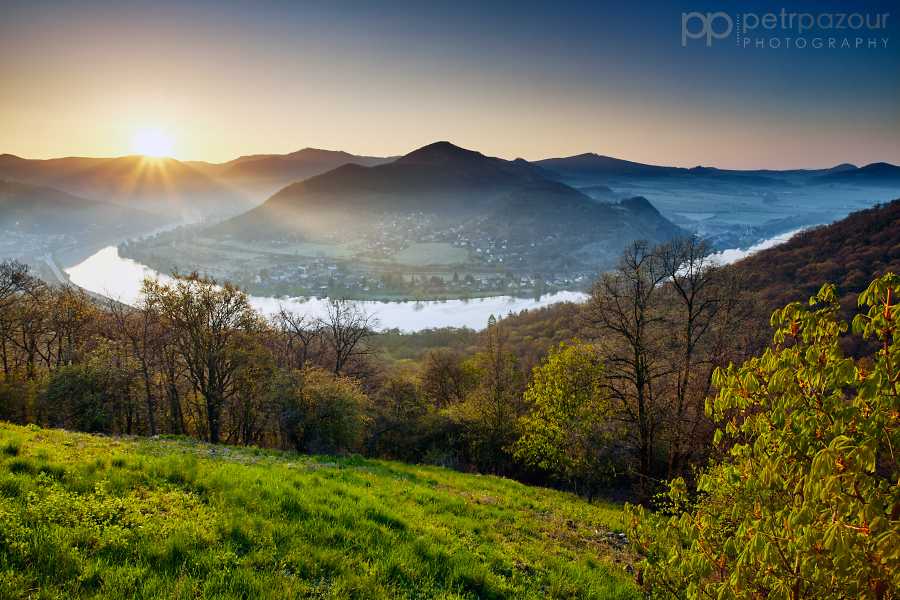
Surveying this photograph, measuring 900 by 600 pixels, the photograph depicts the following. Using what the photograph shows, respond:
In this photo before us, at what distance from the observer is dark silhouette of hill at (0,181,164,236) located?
154 meters

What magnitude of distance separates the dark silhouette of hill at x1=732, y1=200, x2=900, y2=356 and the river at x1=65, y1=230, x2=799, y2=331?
113ft

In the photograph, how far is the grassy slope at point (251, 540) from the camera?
3637 millimetres

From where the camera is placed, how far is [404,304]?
98812 mm

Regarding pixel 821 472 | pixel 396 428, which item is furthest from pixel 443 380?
pixel 821 472

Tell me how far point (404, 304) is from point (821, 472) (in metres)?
97.6

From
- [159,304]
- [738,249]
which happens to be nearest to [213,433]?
[159,304]

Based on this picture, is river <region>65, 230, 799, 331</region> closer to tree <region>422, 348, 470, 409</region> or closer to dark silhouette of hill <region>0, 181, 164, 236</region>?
tree <region>422, 348, 470, 409</region>

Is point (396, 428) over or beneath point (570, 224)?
beneath

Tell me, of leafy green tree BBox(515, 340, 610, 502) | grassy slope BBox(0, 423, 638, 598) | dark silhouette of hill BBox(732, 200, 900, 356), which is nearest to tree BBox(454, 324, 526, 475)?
leafy green tree BBox(515, 340, 610, 502)

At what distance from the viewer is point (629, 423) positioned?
14680 millimetres

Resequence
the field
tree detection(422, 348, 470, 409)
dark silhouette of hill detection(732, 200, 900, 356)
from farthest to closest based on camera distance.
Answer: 1. the field
2. dark silhouette of hill detection(732, 200, 900, 356)
3. tree detection(422, 348, 470, 409)

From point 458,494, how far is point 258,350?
44.8 feet

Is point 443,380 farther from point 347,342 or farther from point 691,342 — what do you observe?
point 691,342

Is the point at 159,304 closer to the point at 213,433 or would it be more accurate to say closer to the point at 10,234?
the point at 213,433
